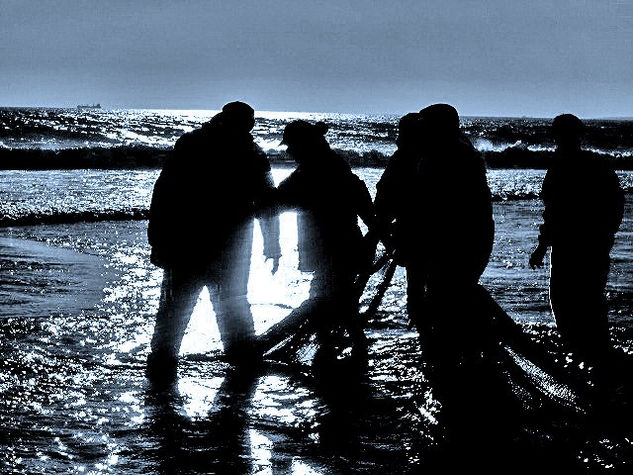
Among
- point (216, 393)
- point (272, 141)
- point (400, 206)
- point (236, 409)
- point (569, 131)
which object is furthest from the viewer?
point (272, 141)

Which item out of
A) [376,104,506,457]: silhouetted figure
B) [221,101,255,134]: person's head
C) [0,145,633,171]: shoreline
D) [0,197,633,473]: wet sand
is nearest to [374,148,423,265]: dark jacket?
[376,104,506,457]: silhouetted figure

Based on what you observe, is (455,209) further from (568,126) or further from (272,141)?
(272,141)

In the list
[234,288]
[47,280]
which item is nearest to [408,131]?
[234,288]

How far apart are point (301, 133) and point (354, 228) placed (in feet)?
2.68

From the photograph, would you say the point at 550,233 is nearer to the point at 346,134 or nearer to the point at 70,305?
the point at 70,305

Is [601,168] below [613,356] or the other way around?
the other way around

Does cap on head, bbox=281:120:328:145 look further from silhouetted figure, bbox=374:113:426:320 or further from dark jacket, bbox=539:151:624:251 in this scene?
dark jacket, bbox=539:151:624:251

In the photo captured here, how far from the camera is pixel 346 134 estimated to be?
69.2 meters

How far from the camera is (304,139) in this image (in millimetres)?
5578

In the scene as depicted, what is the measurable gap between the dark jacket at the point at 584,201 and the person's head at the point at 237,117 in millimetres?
2187

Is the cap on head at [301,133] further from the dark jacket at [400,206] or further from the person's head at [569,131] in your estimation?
the person's head at [569,131]

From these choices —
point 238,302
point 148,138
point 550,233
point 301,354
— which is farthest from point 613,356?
point 148,138

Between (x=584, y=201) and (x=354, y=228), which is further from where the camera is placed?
(x=354, y=228)

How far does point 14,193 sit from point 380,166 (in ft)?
70.3
